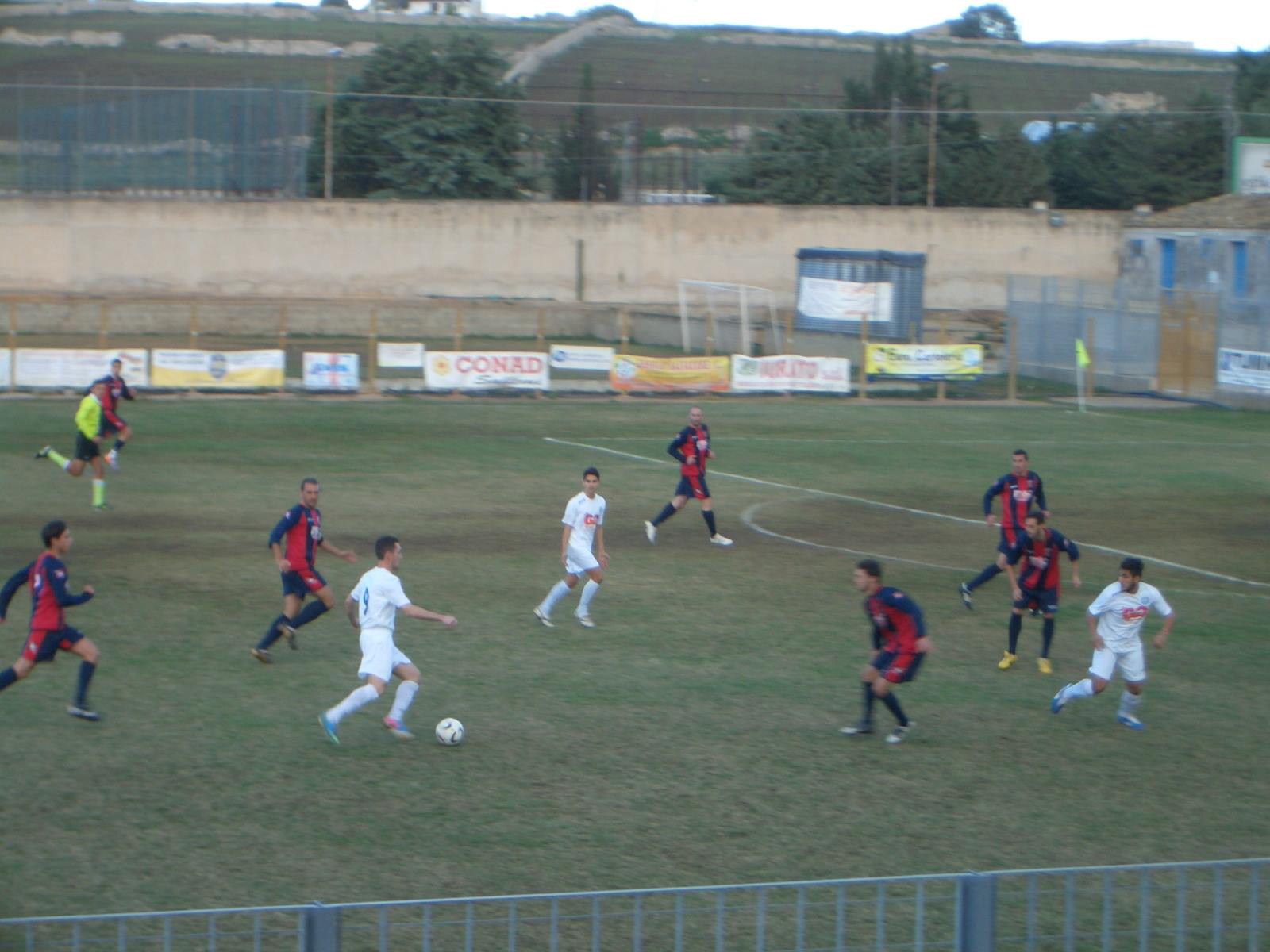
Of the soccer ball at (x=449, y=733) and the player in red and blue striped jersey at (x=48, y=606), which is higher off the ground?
the player in red and blue striped jersey at (x=48, y=606)

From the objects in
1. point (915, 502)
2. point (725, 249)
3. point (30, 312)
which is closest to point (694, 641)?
point (915, 502)

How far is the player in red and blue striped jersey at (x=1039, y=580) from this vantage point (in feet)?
40.9

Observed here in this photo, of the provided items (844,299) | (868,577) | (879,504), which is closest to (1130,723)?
(868,577)

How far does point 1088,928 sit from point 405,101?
60.2m

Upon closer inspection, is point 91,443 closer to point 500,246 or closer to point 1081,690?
point 1081,690

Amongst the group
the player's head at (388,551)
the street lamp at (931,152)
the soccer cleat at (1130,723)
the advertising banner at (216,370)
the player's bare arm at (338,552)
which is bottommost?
the soccer cleat at (1130,723)

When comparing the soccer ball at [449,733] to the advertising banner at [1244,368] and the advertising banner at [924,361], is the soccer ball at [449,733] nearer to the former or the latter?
the advertising banner at [924,361]

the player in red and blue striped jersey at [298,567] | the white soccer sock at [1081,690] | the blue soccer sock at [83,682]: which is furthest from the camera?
the player in red and blue striped jersey at [298,567]

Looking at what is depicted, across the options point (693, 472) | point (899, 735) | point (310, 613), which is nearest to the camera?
point (899, 735)

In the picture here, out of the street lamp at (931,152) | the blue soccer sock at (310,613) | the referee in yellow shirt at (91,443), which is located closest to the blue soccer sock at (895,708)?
the blue soccer sock at (310,613)

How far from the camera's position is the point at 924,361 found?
1545 inches

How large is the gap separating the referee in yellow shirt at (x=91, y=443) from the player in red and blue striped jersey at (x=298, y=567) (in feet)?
27.8

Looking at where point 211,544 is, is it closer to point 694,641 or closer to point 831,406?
point 694,641

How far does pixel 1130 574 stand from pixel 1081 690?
3.54 feet
